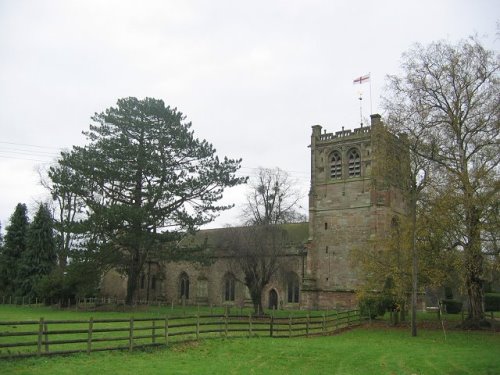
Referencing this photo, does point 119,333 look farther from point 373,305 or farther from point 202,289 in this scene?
point 202,289

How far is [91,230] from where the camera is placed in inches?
1494

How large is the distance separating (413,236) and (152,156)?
2106 cm

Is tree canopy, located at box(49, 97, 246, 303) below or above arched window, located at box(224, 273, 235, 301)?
above

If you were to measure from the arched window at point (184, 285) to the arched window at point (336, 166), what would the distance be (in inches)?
834

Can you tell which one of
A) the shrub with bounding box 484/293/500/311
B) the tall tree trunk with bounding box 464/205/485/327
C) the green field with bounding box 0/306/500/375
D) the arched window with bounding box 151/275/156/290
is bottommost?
the green field with bounding box 0/306/500/375

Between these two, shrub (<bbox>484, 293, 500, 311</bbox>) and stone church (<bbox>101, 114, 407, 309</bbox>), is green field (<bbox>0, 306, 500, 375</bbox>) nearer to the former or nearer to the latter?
stone church (<bbox>101, 114, 407, 309</bbox>)

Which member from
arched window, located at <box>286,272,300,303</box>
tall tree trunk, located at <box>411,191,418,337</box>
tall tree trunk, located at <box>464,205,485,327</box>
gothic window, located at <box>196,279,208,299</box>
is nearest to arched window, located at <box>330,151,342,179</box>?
arched window, located at <box>286,272,300,303</box>

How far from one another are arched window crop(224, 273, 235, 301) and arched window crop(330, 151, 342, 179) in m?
15.7

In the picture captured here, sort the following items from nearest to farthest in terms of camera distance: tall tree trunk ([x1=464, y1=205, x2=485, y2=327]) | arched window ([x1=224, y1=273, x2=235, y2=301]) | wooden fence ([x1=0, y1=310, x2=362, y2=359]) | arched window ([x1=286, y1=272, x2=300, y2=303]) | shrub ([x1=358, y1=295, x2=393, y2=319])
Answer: wooden fence ([x1=0, y1=310, x2=362, y2=359]), tall tree trunk ([x1=464, y1=205, x2=485, y2=327]), shrub ([x1=358, y1=295, x2=393, y2=319]), arched window ([x1=286, y1=272, x2=300, y2=303]), arched window ([x1=224, y1=273, x2=235, y2=301])

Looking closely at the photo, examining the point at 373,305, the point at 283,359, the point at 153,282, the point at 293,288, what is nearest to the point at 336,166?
the point at 293,288

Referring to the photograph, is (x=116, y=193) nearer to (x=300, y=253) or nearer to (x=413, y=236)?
(x=300, y=253)

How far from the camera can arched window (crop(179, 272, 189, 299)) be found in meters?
57.6

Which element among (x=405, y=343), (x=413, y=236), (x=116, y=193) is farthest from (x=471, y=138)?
(x=116, y=193)

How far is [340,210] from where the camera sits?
152ft
